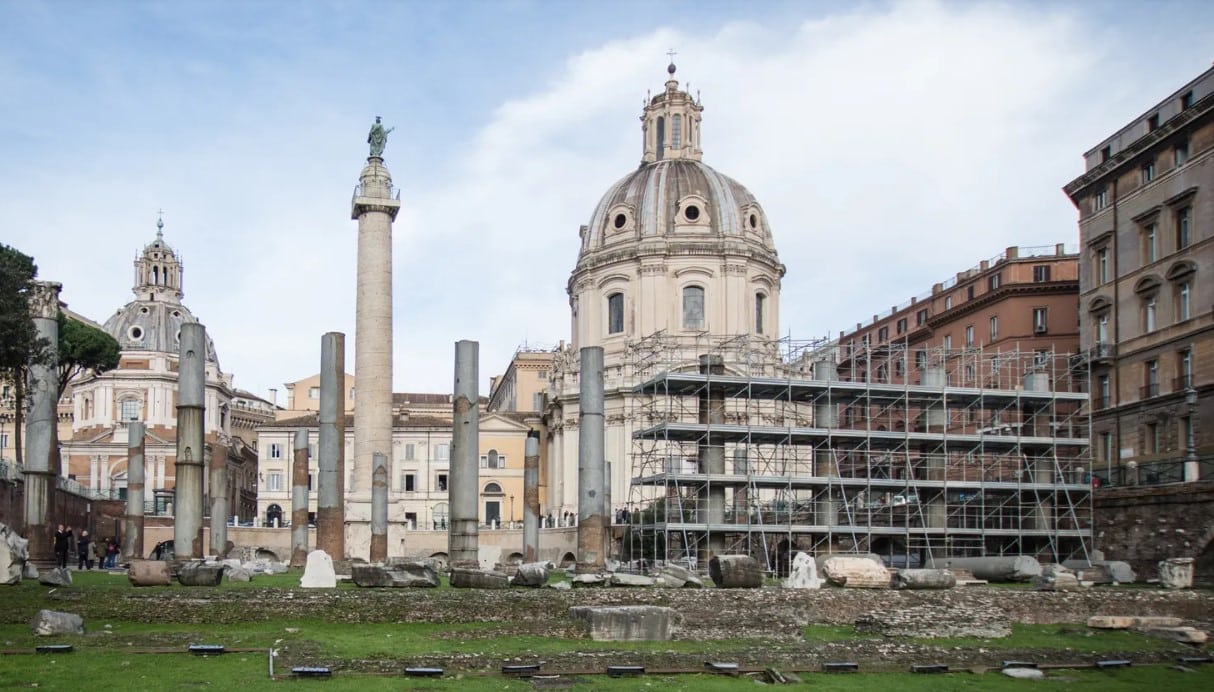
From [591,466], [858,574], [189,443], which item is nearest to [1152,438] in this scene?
[858,574]

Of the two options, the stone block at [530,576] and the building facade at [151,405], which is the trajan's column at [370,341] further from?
the building facade at [151,405]

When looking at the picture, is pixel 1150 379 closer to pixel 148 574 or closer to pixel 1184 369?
pixel 1184 369

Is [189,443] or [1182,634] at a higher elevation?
[189,443]

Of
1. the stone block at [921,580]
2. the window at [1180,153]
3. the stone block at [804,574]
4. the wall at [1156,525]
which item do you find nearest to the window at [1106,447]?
the wall at [1156,525]

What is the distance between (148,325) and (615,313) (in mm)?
40720

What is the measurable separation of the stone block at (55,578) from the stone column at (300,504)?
15044mm

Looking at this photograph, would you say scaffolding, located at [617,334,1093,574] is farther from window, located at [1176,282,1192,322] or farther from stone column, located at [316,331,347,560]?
stone column, located at [316,331,347,560]

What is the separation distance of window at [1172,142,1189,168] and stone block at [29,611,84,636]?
1254 inches

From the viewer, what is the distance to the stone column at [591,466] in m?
30.0

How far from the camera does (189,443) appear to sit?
27172 mm

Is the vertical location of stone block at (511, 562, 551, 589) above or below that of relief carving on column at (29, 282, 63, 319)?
below

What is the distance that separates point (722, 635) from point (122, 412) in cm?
7177

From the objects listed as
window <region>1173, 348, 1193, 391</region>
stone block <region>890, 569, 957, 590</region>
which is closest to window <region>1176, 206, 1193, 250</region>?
window <region>1173, 348, 1193, 391</region>

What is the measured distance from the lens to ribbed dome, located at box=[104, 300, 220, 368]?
90.2 meters
